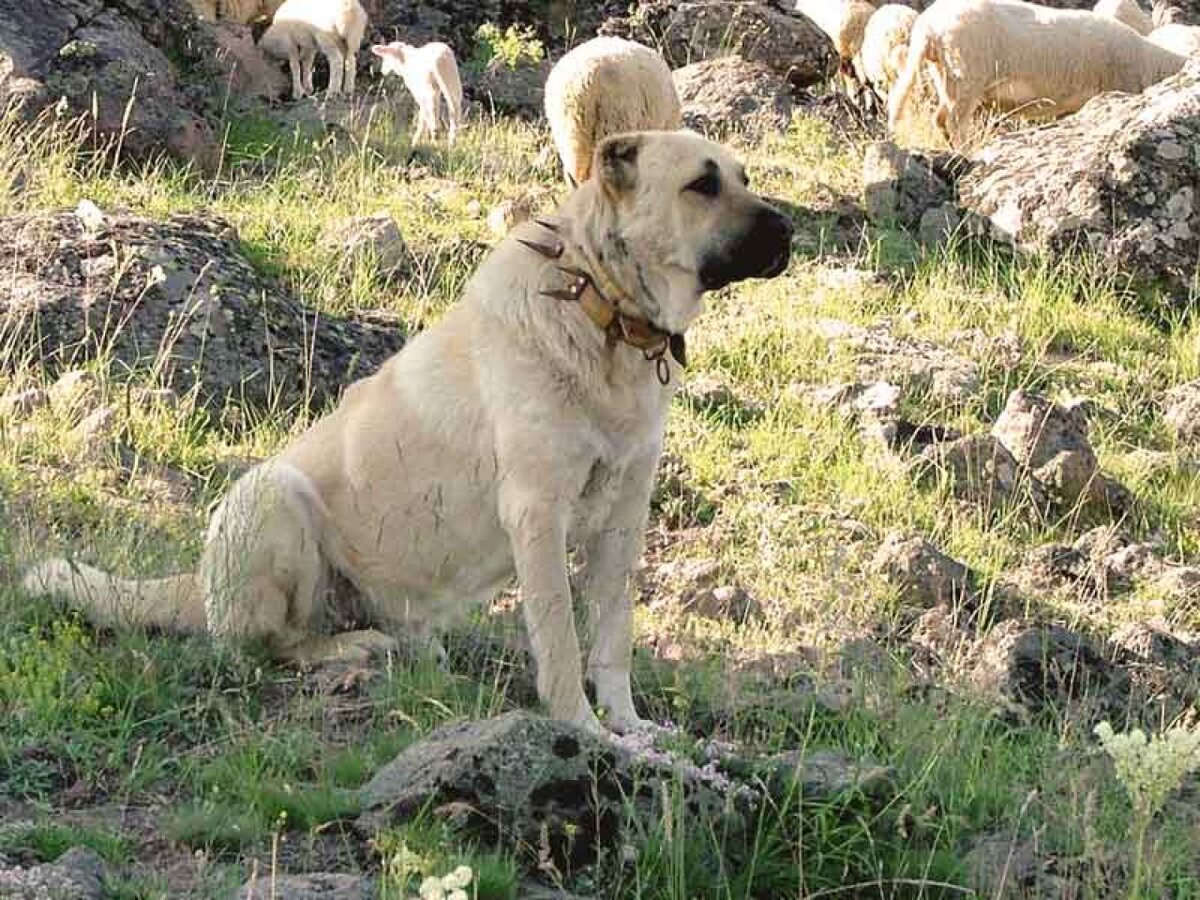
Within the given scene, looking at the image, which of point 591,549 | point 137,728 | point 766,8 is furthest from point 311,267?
point 766,8

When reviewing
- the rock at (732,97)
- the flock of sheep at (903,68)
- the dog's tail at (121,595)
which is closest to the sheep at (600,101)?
the flock of sheep at (903,68)

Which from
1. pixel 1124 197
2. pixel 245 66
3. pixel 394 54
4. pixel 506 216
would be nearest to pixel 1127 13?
pixel 1124 197

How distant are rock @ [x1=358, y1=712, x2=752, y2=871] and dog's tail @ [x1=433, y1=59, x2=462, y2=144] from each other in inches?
402

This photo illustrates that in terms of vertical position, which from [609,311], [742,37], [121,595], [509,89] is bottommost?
[509,89]

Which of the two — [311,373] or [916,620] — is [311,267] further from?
[916,620]

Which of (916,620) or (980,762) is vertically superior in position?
(980,762)

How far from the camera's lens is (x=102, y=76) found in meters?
12.3

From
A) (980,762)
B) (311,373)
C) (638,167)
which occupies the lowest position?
(311,373)

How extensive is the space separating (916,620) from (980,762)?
2.13 metres

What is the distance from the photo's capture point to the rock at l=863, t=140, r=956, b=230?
12438 millimetres

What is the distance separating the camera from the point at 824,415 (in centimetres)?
980

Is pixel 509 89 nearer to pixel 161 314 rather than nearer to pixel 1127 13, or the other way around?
pixel 1127 13

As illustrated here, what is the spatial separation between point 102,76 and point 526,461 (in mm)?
7607

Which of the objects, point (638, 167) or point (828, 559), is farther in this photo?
point (828, 559)
